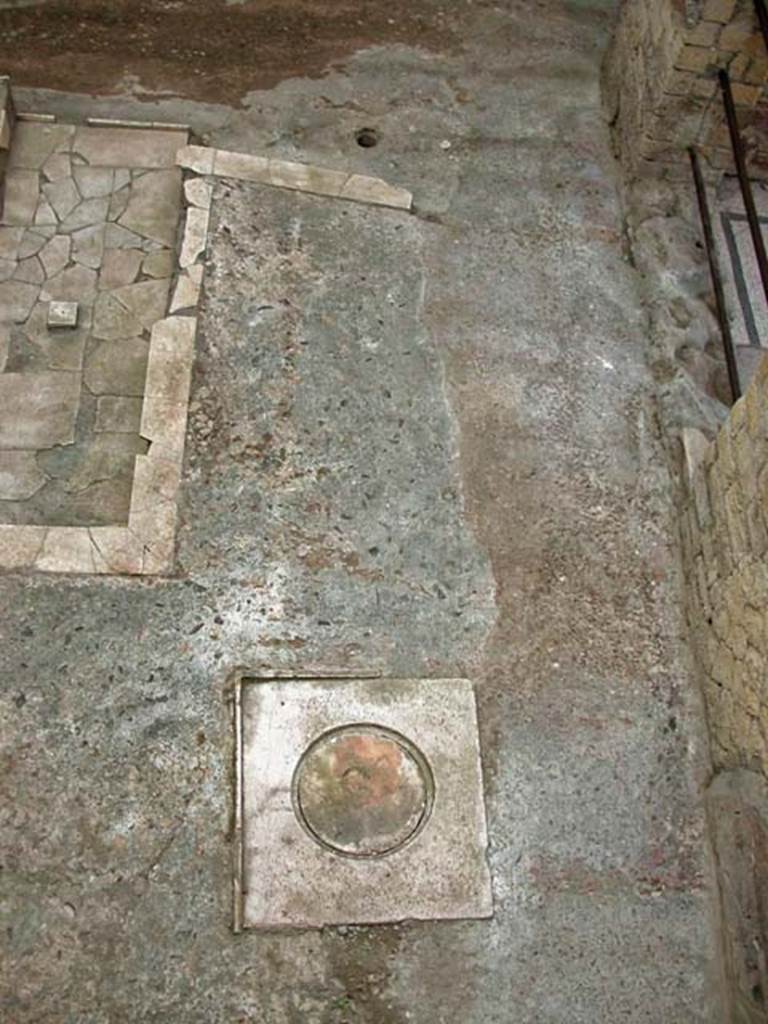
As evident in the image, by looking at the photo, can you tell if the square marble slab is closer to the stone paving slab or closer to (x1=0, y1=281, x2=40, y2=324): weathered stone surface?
the stone paving slab

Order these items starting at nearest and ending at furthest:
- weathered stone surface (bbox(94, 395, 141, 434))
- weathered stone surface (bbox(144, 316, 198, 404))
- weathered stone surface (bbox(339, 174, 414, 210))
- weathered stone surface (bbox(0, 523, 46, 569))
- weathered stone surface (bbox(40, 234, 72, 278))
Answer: weathered stone surface (bbox(0, 523, 46, 569)) < weathered stone surface (bbox(144, 316, 198, 404)) < weathered stone surface (bbox(94, 395, 141, 434)) < weathered stone surface (bbox(40, 234, 72, 278)) < weathered stone surface (bbox(339, 174, 414, 210))

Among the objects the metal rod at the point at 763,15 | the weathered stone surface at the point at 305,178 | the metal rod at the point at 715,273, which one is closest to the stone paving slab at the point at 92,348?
the weathered stone surface at the point at 305,178

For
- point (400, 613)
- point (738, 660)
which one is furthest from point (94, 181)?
point (738, 660)

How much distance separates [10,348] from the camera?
4.04 meters

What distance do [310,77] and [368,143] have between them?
0.52 metres

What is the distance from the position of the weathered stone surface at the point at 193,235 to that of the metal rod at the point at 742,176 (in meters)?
2.07

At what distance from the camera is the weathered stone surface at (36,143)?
4508mm

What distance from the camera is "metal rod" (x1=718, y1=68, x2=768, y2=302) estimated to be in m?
3.71

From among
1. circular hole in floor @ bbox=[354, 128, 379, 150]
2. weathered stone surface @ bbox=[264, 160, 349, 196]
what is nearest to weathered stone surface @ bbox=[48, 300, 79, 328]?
weathered stone surface @ bbox=[264, 160, 349, 196]

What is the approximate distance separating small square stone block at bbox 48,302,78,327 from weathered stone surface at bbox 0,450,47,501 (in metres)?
0.60

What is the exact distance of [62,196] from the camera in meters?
4.46

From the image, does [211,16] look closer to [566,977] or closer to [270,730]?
[270,730]

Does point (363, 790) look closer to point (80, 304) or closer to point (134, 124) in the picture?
point (80, 304)

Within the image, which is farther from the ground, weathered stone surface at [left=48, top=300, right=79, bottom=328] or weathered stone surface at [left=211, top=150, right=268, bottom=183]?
weathered stone surface at [left=211, top=150, right=268, bottom=183]
